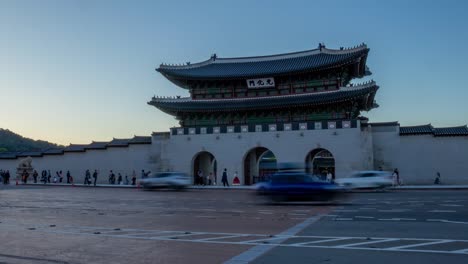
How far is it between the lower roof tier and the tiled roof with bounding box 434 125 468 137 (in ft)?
20.0

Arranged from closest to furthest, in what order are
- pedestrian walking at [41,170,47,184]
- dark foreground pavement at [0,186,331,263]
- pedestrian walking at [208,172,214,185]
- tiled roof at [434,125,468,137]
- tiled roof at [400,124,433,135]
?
dark foreground pavement at [0,186,331,263]
tiled roof at [434,125,468,137]
tiled roof at [400,124,433,135]
pedestrian walking at [208,172,214,185]
pedestrian walking at [41,170,47,184]

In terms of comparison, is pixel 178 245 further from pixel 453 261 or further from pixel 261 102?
pixel 261 102

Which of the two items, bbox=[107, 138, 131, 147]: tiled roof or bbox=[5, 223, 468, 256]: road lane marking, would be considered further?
bbox=[107, 138, 131, 147]: tiled roof

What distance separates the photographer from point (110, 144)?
4353cm

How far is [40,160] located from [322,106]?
1257 inches

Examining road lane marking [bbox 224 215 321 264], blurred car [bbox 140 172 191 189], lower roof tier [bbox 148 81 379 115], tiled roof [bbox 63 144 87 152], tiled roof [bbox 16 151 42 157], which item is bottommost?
road lane marking [bbox 224 215 321 264]

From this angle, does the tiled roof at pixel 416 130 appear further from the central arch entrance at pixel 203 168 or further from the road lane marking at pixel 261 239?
the road lane marking at pixel 261 239

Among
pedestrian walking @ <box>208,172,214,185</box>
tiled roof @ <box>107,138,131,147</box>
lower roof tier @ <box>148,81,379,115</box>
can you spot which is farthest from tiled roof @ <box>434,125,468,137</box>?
tiled roof @ <box>107,138,131,147</box>

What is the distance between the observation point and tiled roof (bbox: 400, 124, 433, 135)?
3403cm

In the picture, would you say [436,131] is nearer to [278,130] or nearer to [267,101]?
[278,130]

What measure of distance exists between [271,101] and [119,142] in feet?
55.8

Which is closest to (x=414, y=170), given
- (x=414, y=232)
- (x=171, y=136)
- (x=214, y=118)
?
(x=214, y=118)

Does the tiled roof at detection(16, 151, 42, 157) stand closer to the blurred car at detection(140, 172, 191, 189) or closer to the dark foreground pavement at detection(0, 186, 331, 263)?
the blurred car at detection(140, 172, 191, 189)

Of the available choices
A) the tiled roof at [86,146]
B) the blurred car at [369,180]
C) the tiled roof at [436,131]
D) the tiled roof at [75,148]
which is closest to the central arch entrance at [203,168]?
the tiled roof at [86,146]
